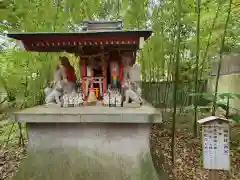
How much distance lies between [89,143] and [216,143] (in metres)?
1.61

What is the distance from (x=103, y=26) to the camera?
13.6ft

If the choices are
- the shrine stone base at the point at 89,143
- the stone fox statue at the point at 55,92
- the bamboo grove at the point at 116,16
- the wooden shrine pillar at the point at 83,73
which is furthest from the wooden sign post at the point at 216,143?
the stone fox statue at the point at 55,92

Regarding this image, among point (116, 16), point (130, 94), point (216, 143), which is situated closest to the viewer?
point (216, 143)

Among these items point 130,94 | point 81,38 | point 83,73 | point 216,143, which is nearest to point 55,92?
point 83,73

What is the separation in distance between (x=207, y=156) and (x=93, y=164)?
1.46 m

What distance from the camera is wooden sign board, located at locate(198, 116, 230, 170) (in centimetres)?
303

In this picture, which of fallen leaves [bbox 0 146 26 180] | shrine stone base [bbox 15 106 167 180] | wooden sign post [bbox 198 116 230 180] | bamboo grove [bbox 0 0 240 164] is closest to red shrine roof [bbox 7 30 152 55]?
bamboo grove [bbox 0 0 240 164]

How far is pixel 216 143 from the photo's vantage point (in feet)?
9.98

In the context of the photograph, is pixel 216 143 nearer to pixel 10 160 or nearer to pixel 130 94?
pixel 130 94

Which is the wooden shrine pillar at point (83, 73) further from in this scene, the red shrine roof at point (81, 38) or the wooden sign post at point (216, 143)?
the wooden sign post at point (216, 143)

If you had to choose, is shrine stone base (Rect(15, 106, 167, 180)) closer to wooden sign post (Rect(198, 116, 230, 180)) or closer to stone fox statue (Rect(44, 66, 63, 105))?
stone fox statue (Rect(44, 66, 63, 105))

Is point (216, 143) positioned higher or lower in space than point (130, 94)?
lower

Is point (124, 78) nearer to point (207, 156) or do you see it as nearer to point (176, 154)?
point (207, 156)

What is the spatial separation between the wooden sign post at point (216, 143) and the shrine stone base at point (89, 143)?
0.72m
